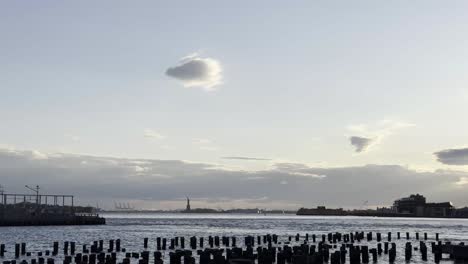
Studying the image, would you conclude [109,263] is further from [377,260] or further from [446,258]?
[446,258]

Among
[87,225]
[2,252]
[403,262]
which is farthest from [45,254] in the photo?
[87,225]

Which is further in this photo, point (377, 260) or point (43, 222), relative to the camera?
point (43, 222)

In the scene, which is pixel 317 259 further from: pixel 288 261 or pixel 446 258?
pixel 446 258

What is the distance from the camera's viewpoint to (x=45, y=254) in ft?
200

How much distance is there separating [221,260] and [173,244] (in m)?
28.7

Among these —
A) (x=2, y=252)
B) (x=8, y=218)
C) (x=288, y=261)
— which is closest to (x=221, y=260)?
(x=288, y=261)

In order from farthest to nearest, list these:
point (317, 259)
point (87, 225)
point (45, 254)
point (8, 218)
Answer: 1. point (87, 225)
2. point (8, 218)
3. point (45, 254)
4. point (317, 259)

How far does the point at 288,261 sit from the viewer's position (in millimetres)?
48719

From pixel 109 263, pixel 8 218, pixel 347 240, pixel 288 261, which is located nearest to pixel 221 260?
pixel 109 263

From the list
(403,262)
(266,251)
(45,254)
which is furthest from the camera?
(45,254)

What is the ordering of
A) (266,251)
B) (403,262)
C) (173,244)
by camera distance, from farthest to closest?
(173,244), (403,262), (266,251)

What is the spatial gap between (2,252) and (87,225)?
99245mm

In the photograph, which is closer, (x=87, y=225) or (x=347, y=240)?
(x=347, y=240)

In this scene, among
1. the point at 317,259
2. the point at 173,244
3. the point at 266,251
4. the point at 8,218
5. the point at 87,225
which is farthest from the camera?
the point at 87,225
